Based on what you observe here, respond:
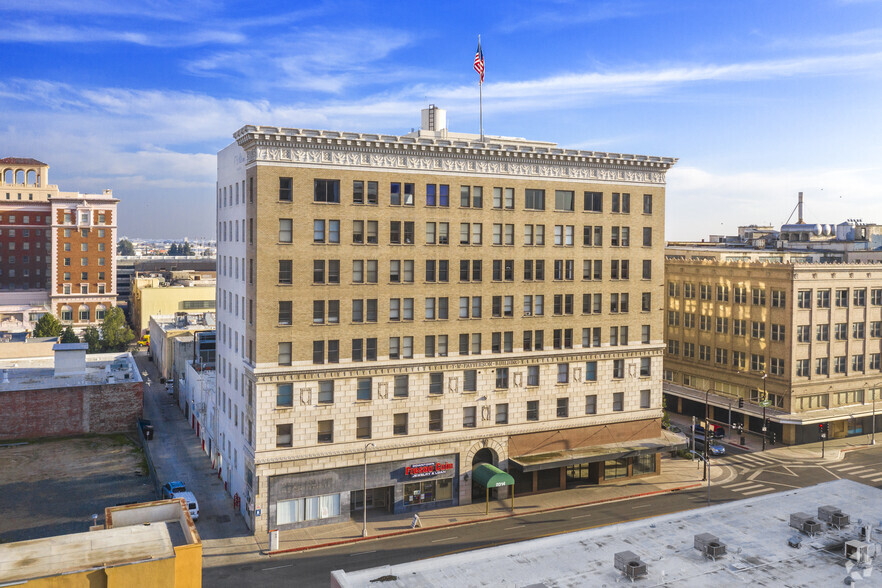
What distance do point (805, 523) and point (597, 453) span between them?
28519mm

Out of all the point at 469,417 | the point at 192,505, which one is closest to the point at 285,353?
the point at 192,505

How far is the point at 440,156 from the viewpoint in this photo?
59656 mm

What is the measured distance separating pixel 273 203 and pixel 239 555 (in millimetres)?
25334

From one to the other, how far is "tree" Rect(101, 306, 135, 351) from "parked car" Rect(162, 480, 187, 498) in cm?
8478

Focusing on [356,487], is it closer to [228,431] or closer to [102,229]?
[228,431]

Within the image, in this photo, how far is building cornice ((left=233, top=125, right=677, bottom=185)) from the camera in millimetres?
54094

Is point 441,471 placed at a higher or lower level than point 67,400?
lower

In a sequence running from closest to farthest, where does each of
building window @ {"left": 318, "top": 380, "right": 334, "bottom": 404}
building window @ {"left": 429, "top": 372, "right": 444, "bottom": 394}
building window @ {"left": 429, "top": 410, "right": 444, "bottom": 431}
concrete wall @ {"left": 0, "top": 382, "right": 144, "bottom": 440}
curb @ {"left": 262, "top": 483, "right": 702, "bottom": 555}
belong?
curb @ {"left": 262, "top": 483, "right": 702, "bottom": 555} < building window @ {"left": 318, "top": 380, "right": 334, "bottom": 404} < building window @ {"left": 429, "top": 372, "right": 444, "bottom": 394} < building window @ {"left": 429, "top": 410, "right": 444, "bottom": 431} < concrete wall @ {"left": 0, "top": 382, "right": 144, "bottom": 440}

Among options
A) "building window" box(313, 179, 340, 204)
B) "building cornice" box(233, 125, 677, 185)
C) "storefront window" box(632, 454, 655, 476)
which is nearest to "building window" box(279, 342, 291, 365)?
"building window" box(313, 179, 340, 204)

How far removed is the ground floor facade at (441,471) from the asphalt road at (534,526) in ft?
13.5

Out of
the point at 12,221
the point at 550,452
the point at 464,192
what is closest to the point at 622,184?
the point at 464,192

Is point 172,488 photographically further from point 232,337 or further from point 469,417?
point 469,417

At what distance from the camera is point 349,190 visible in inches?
2229

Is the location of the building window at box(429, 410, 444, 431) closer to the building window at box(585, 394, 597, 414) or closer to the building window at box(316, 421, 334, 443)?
the building window at box(316, 421, 334, 443)
